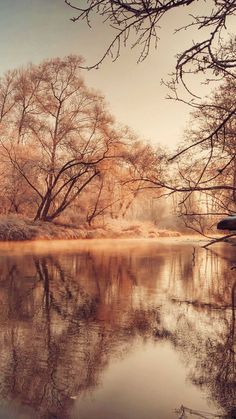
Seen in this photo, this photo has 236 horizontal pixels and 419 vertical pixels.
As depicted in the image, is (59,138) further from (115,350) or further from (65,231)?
(115,350)

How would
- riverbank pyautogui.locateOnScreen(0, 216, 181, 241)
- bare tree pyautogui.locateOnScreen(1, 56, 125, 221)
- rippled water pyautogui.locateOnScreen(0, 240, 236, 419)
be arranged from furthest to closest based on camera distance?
bare tree pyautogui.locateOnScreen(1, 56, 125, 221) < riverbank pyautogui.locateOnScreen(0, 216, 181, 241) < rippled water pyautogui.locateOnScreen(0, 240, 236, 419)

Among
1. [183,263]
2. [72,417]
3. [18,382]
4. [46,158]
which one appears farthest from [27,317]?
[46,158]

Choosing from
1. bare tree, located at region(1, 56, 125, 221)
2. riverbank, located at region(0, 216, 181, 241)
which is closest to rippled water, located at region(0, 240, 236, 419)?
riverbank, located at region(0, 216, 181, 241)

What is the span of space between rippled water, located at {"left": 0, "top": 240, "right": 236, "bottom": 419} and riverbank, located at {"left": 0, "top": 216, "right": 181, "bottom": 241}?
46.1 feet

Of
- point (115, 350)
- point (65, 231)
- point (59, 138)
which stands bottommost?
point (115, 350)

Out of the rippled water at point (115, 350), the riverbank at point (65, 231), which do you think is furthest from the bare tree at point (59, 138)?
the rippled water at point (115, 350)

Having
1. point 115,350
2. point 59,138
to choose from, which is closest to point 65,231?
point 59,138

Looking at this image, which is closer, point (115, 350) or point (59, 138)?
point (115, 350)

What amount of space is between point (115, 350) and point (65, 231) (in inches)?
853

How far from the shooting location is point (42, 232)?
24.1 meters

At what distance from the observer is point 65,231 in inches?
1017

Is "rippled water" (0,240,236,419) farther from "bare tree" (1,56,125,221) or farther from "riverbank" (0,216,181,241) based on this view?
"bare tree" (1,56,125,221)

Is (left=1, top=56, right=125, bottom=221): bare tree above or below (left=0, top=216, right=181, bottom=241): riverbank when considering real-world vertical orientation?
above

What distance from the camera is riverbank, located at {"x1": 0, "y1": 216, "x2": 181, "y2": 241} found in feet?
73.8
